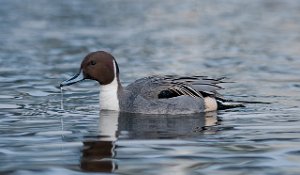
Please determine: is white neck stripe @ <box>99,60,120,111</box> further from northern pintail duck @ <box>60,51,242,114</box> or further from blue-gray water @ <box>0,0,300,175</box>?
blue-gray water @ <box>0,0,300,175</box>

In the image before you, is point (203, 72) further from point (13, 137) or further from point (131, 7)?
point (131, 7)

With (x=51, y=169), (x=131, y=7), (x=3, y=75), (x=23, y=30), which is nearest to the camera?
(x=51, y=169)

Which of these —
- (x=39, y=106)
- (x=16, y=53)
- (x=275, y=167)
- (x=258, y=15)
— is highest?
(x=258, y=15)

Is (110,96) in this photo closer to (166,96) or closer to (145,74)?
(166,96)

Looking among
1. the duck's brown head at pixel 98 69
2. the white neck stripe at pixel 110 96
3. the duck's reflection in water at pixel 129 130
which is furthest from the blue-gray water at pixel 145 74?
the duck's brown head at pixel 98 69

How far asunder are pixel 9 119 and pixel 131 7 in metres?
16.0

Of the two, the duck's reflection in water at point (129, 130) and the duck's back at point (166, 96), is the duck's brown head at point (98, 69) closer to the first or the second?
the duck's back at point (166, 96)

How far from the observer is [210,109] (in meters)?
11.4

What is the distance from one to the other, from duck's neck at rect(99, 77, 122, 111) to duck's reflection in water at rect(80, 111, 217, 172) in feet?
0.39

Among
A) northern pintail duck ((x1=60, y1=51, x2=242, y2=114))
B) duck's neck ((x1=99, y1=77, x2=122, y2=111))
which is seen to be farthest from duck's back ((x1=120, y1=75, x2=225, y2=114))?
duck's neck ((x1=99, y1=77, x2=122, y2=111))

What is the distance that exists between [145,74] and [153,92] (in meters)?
3.67

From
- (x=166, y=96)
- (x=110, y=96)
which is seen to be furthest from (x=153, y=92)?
(x=110, y=96)

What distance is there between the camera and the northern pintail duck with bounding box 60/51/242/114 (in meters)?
11.2

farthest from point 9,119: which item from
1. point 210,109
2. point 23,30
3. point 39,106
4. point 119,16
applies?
point 119,16
